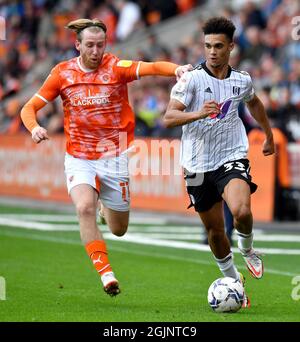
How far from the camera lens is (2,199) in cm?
2552

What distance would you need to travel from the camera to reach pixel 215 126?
10797 mm

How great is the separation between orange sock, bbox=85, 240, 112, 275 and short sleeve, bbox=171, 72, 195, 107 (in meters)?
1.54

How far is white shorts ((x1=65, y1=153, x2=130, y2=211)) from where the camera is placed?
37.0 feet

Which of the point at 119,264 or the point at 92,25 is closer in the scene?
the point at 92,25

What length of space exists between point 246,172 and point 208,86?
2.83 ft

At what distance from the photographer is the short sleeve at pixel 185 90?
34.6 ft

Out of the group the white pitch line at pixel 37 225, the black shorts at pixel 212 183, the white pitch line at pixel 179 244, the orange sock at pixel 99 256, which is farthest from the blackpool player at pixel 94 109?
the white pitch line at pixel 37 225

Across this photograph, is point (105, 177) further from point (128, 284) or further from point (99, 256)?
point (128, 284)

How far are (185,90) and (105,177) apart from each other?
1.46 m

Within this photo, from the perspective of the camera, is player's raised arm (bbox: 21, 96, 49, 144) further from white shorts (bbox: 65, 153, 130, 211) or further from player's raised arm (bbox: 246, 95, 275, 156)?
player's raised arm (bbox: 246, 95, 275, 156)

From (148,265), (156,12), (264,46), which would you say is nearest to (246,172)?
(148,265)

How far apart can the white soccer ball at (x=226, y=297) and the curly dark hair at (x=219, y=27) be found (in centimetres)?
226
